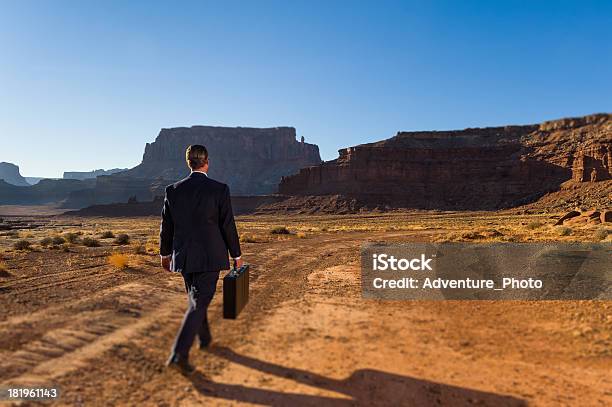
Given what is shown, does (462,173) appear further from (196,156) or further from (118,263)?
(196,156)

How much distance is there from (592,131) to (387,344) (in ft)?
386

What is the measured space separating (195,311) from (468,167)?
110 m

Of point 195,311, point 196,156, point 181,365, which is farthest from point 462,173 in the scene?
point 181,365

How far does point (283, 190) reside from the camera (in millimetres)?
125312

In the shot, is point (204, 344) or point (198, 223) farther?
point (204, 344)

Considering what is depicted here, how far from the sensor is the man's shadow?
144 inches

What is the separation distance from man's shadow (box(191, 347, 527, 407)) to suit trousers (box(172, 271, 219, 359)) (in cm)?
34

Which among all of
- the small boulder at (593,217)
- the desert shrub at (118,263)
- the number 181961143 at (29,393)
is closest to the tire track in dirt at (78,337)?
the number 181961143 at (29,393)

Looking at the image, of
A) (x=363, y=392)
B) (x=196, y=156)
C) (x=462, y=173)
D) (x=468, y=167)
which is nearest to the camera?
(x=363, y=392)

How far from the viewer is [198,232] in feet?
15.2

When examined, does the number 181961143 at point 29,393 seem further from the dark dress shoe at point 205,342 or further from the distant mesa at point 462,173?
the distant mesa at point 462,173

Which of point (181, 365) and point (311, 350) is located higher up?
point (181, 365)

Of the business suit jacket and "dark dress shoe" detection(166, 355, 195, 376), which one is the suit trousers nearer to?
A: "dark dress shoe" detection(166, 355, 195, 376)

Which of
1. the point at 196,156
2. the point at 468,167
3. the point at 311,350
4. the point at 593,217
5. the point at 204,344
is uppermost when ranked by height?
the point at 468,167
